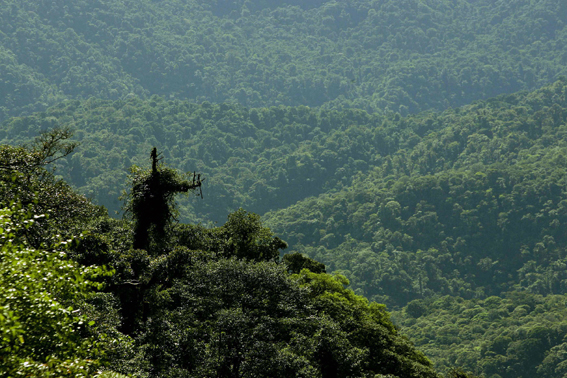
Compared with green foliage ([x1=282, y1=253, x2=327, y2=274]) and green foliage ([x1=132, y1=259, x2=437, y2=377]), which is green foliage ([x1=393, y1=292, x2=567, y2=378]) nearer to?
green foliage ([x1=282, y1=253, x2=327, y2=274])

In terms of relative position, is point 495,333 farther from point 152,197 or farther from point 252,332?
point 252,332

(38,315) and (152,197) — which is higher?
(152,197)

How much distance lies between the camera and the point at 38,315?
15.0 meters

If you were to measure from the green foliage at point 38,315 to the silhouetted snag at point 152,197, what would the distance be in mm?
20825

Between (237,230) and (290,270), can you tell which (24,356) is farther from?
(290,270)

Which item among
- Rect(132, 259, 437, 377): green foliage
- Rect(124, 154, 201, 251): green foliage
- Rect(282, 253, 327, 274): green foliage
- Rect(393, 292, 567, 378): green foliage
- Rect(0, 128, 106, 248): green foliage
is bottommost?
Rect(132, 259, 437, 377): green foliage

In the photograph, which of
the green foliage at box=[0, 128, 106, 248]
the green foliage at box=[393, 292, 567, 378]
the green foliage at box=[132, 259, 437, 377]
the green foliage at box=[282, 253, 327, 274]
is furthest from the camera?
the green foliage at box=[393, 292, 567, 378]

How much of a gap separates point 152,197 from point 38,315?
74.9 feet

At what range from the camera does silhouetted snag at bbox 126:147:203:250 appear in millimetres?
37438

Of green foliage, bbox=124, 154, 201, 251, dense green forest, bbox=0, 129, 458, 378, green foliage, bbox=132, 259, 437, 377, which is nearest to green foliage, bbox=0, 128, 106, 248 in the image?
dense green forest, bbox=0, 129, 458, 378

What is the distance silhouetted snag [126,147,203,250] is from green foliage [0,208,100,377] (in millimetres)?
20825

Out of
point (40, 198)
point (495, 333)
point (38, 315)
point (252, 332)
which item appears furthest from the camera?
point (495, 333)

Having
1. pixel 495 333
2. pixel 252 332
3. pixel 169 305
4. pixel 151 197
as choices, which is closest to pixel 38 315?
pixel 252 332

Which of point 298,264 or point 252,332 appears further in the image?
point 298,264
